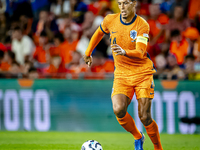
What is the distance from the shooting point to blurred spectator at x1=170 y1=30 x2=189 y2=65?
10.1 meters

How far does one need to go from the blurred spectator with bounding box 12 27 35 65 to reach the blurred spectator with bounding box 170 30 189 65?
14.5 feet

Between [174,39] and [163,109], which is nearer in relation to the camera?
[163,109]

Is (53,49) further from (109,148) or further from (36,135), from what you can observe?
(109,148)

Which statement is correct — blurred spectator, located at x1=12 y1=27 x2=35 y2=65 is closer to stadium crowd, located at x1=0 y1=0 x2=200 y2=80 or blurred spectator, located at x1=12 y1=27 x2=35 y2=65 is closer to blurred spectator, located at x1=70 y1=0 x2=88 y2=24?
stadium crowd, located at x1=0 y1=0 x2=200 y2=80

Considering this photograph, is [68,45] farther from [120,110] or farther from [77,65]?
[120,110]

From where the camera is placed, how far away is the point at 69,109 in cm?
892

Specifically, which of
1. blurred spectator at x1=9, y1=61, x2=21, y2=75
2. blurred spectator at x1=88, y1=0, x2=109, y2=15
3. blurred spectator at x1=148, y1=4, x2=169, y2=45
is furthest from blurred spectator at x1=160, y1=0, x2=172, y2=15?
blurred spectator at x1=9, y1=61, x2=21, y2=75

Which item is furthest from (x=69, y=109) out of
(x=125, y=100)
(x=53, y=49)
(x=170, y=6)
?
(x=170, y=6)

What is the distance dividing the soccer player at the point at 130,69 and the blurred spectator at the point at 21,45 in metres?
5.56

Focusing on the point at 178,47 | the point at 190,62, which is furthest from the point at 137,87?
the point at 178,47

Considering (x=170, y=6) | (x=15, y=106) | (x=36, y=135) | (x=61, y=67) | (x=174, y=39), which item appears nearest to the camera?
(x=36, y=135)

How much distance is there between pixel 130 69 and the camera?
219 inches

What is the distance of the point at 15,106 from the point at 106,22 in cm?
427

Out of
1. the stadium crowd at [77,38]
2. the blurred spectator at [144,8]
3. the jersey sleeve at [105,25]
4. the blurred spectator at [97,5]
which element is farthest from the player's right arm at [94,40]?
the blurred spectator at [97,5]
